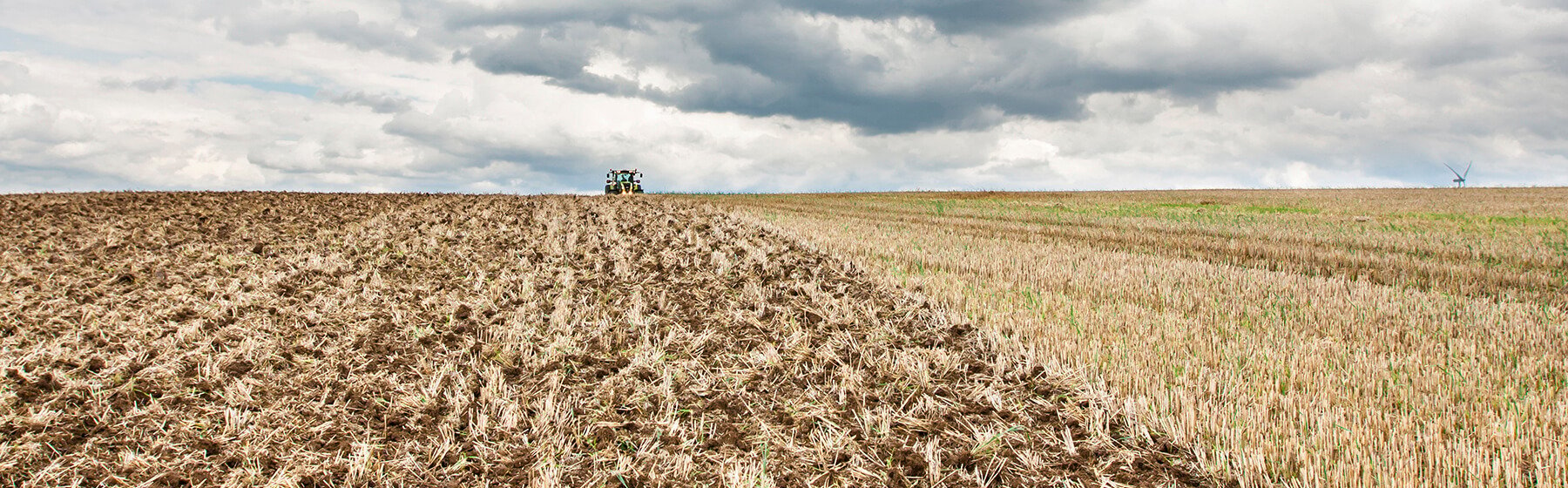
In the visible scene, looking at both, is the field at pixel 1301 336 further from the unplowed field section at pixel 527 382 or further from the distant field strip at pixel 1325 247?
the unplowed field section at pixel 527 382

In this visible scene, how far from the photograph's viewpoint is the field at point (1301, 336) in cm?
423

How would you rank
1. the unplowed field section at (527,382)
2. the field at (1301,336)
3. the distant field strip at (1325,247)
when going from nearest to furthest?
1. the field at (1301,336)
2. the unplowed field section at (527,382)
3. the distant field strip at (1325,247)

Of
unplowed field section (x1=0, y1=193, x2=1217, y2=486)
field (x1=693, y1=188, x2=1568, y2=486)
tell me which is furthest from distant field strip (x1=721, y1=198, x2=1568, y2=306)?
unplowed field section (x1=0, y1=193, x2=1217, y2=486)

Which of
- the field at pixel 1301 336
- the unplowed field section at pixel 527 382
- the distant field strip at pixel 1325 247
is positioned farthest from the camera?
the distant field strip at pixel 1325 247

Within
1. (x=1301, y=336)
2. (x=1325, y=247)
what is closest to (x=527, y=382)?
(x=1301, y=336)

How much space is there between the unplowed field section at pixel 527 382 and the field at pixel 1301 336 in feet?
1.57

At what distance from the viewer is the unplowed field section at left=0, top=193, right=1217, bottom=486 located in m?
4.78

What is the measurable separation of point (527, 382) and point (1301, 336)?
20.0 feet

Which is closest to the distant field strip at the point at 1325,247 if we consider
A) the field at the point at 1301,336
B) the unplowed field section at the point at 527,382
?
the field at the point at 1301,336

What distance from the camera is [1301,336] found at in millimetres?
6715

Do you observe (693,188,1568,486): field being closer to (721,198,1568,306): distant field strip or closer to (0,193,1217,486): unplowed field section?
(721,198,1568,306): distant field strip

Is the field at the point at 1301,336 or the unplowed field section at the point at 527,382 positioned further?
the unplowed field section at the point at 527,382

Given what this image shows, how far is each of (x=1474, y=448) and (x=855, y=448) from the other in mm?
3123

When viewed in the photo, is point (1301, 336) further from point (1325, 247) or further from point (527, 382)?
point (1325, 247)
